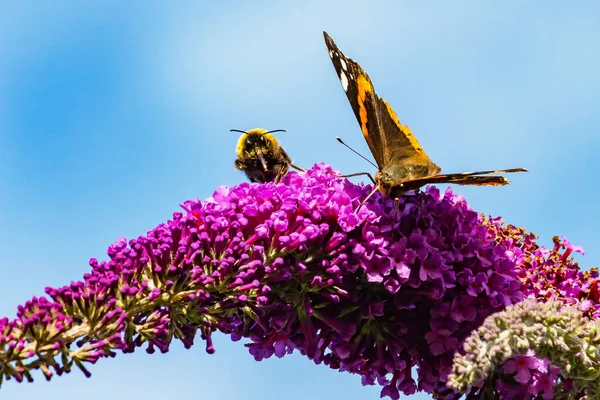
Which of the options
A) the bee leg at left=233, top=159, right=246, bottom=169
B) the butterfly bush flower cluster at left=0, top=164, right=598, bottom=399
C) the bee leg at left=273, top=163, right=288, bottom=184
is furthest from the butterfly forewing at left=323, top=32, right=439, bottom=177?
the bee leg at left=233, top=159, right=246, bottom=169

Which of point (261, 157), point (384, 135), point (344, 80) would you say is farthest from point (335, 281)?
point (261, 157)

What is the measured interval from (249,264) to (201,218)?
Answer: 2.04 ft

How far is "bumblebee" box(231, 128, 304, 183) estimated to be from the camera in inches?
299

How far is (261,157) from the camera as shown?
759 centimetres

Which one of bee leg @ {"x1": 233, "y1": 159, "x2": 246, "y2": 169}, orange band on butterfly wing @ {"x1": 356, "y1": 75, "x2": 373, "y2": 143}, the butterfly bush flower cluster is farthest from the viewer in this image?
bee leg @ {"x1": 233, "y1": 159, "x2": 246, "y2": 169}

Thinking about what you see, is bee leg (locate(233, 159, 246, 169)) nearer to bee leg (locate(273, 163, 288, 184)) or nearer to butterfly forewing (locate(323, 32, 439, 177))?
bee leg (locate(273, 163, 288, 184))

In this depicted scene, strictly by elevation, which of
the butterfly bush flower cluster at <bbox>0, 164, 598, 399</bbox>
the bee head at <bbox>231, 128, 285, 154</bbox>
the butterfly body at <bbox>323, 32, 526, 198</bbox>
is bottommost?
the butterfly bush flower cluster at <bbox>0, 164, 598, 399</bbox>

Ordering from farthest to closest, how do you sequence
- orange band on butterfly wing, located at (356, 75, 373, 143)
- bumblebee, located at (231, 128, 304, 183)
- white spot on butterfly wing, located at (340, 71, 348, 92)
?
bumblebee, located at (231, 128, 304, 183)
white spot on butterfly wing, located at (340, 71, 348, 92)
orange band on butterfly wing, located at (356, 75, 373, 143)

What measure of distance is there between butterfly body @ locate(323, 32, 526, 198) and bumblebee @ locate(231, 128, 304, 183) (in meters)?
1.12

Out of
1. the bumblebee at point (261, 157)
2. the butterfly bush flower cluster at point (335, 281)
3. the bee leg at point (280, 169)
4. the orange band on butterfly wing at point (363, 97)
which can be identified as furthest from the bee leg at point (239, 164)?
the orange band on butterfly wing at point (363, 97)

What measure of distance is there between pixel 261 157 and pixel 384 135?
1.39m

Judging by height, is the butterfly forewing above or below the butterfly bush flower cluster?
above

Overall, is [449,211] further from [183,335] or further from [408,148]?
[183,335]

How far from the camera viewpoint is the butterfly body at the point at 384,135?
6.40 metres
